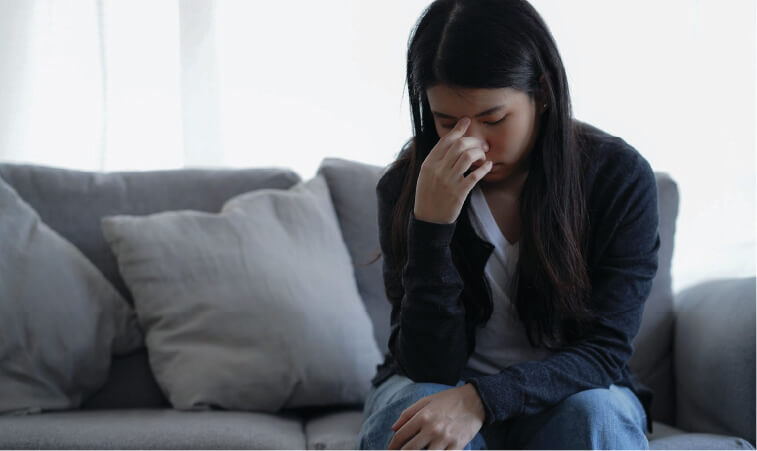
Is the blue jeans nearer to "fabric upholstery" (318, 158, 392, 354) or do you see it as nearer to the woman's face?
the woman's face

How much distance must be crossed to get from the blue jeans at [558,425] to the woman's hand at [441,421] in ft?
0.15

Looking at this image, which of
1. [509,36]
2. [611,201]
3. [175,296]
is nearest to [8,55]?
[175,296]

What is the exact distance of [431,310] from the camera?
1.15 m

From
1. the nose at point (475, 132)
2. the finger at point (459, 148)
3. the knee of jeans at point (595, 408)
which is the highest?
the nose at point (475, 132)

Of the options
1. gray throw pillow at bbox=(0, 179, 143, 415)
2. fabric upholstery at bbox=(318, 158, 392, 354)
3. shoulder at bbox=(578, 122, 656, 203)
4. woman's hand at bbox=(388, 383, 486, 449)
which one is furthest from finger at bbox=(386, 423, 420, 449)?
gray throw pillow at bbox=(0, 179, 143, 415)

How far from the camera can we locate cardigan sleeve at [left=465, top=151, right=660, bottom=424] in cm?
108

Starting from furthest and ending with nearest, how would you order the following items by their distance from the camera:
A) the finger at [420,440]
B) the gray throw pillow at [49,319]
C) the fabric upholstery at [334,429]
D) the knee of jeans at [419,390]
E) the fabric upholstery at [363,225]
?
the fabric upholstery at [363,225] < the gray throw pillow at [49,319] < the fabric upholstery at [334,429] < the knee of jeans at [419,390] < the finger at [420,440]

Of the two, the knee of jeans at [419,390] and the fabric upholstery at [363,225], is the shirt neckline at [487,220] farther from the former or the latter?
the fabric upholstery at [363,225]

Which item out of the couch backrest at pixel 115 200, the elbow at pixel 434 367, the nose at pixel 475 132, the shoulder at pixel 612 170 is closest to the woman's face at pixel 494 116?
the nose at pixel 475 132

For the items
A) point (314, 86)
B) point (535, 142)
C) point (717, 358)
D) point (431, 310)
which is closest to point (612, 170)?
point (535, 142)

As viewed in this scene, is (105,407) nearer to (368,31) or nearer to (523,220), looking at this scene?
(523,220)

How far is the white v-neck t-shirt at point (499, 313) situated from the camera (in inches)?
48.2

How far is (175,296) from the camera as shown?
153 centimetres

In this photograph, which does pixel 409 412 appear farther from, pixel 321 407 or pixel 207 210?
pixel 207 210
